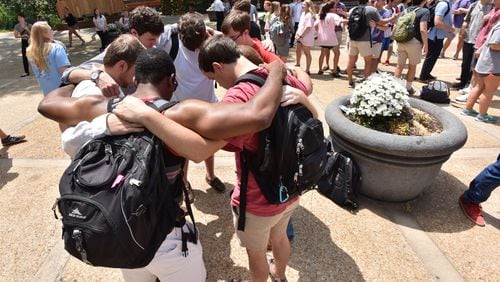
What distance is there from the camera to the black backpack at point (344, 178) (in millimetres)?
3359

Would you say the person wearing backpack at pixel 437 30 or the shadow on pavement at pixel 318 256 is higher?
the person wearing backpack at pixel 437 30

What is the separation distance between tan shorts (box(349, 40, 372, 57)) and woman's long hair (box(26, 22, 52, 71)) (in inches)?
221

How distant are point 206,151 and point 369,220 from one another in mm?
2388

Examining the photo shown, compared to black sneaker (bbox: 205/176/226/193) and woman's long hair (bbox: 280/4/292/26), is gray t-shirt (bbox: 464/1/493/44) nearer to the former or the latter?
woman's long hair (bbox: 280/4/292/26)

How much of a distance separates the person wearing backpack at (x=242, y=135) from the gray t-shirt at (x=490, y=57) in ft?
14.6

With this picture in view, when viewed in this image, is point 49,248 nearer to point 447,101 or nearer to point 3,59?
point 447,101

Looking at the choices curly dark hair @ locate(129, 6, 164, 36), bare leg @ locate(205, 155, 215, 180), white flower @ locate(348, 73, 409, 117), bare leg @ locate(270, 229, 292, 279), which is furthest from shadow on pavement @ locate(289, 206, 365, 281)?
curly dark hair @ locate(129, 6, 164, 36)

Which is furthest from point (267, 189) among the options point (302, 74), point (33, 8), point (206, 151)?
point (33, 8)

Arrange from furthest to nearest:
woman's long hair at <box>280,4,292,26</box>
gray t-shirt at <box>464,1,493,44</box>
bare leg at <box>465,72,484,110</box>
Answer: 1. woman's long hair at <box>280,4,292,26</box>
2. gray t-shirt at <box>464,1,493,44</box>
3. bare leg at <box>465,72,484,110</box>

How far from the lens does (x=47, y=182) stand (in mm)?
4117

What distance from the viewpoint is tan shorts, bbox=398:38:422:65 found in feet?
20.5

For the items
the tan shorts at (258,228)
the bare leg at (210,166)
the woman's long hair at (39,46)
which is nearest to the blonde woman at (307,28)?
the bare leg at (210,166)

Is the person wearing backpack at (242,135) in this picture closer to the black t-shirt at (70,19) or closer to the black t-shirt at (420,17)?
the black t-shirt at (420,17)

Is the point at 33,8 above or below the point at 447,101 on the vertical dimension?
above
